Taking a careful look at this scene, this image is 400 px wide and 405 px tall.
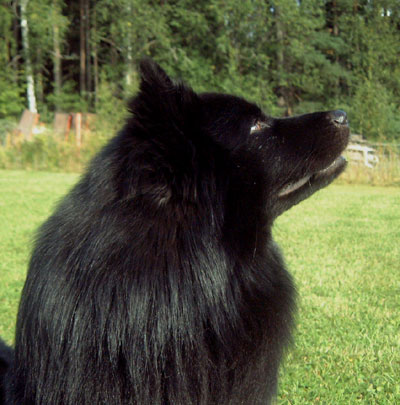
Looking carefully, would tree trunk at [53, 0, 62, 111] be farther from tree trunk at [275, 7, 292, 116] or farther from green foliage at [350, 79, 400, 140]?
green foliage at [350, 79, 400, 140]

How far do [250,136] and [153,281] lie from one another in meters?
0.88

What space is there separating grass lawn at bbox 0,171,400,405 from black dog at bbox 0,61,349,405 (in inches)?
18.9

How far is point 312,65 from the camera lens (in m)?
28.0

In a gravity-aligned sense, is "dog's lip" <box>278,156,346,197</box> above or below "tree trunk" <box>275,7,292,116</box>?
above

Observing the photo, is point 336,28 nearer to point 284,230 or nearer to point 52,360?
point 284,230

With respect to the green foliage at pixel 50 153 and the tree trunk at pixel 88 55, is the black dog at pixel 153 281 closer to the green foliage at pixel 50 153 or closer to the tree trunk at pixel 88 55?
the green foliage at pixel 50 153

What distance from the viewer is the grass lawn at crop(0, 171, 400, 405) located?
2.77 meters

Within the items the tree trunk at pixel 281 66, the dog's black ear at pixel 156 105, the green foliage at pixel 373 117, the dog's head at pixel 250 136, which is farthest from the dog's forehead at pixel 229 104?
the tree trunk at pixel 281 66

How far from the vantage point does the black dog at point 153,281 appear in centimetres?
159

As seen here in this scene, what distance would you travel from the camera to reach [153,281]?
162 cm

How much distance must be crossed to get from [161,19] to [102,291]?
996 inches

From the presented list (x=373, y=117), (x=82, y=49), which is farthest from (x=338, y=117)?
(x=82, y=49)

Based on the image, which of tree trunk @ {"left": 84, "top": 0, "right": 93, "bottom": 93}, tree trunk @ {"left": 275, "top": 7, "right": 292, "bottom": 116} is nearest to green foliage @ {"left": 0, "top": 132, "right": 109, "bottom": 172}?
tree trunk @ {"left": 84, "top": 0, "right": 93, "bottom": 93}

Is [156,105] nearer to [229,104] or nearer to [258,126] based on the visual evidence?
[229,104]
